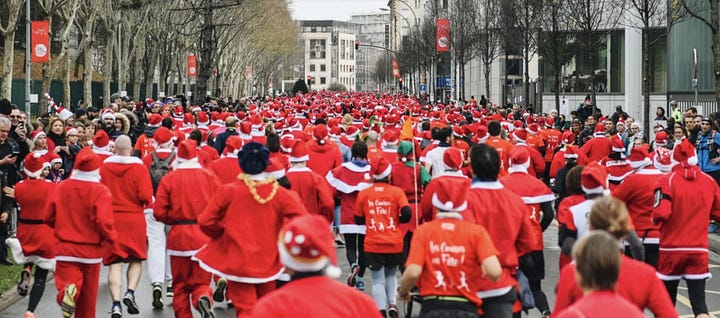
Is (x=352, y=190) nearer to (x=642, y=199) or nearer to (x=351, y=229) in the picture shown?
(x=351, y=229)

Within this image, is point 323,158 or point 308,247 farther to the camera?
point 323,158

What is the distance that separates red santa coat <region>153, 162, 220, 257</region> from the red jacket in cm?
54

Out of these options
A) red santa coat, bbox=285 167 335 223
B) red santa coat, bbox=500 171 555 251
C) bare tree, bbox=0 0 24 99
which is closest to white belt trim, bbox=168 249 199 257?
red santa coat, bbox=285 167 335 223

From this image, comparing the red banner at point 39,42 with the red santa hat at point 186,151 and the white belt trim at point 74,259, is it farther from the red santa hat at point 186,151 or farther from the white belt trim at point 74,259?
the white belt trim at point 74,259

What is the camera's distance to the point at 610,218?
5.91 metres

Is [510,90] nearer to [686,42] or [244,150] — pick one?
[686,42]

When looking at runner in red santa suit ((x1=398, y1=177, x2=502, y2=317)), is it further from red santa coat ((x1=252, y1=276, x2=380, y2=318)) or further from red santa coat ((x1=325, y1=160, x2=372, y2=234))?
red santa coat ((x1=325, y1=160, x2=372, y2=234))

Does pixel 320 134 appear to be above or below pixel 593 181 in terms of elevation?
above

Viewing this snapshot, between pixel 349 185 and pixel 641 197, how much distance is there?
10.6 feet

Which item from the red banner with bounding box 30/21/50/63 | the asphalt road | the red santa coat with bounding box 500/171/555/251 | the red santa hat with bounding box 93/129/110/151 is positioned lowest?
the asphalt road

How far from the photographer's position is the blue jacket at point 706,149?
1780cm

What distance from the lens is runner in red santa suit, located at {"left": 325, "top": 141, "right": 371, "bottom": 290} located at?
12.0m

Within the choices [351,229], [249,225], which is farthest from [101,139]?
[249,225]

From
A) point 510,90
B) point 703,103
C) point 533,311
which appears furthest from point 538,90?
point 533,311
